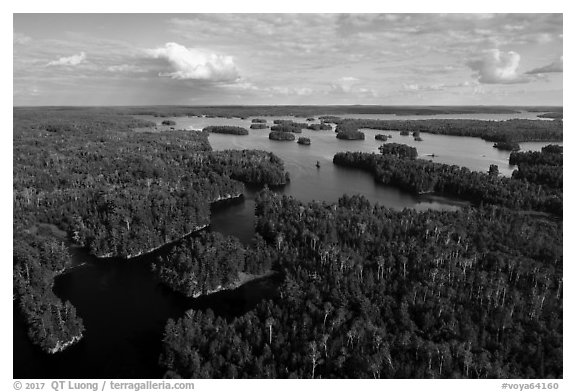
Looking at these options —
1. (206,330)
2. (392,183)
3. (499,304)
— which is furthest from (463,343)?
(392,183)

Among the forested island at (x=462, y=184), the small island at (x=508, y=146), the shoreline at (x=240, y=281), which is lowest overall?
the shoreline at (x=240, y=281)

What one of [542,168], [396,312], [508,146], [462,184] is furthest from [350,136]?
[396,312]

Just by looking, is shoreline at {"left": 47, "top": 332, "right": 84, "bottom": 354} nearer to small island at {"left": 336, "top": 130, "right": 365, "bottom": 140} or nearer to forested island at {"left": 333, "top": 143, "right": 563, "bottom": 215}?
forested island at {"left": 333, "top": 143, "right": 563, "bottom": 215}

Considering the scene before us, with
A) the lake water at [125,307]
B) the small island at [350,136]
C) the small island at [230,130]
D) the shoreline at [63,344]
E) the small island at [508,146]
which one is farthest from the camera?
the small island at [230,130]

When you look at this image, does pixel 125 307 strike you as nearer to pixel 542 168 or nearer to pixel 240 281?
pixel 240 281

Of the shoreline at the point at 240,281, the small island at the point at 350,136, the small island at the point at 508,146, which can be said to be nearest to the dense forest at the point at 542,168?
the small island at the point at 508,146

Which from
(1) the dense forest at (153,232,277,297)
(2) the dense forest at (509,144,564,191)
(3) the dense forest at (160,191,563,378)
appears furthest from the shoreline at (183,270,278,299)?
(2) the dense forest at (509,144,564,191)

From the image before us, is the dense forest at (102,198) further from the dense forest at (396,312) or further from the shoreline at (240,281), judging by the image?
the dense forest at (396,312)
